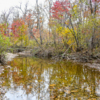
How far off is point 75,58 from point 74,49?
64.6 inches

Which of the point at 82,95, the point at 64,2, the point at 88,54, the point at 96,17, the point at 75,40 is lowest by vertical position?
the point at 82,95

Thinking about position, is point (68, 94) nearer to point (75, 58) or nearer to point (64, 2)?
point (75, 58)

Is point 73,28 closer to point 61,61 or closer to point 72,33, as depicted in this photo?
point 72,33

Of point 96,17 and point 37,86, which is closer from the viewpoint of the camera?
point 37,86

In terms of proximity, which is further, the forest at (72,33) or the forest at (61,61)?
the forest at (72,33)

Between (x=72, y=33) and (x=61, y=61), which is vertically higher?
(x=72, y=33)

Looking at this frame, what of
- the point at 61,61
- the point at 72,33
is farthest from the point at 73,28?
the point at 61,61

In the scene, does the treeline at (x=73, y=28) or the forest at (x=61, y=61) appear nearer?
the forest at (x=61, y=61)

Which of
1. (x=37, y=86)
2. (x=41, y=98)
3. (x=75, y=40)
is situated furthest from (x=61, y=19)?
(x=41, y=98)

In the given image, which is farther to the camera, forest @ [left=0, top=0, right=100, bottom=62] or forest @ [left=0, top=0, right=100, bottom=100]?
forest @ [left=0, top=0, right=100, bottom=62]

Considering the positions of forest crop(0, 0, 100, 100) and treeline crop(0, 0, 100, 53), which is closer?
forest crop(0, 0, 100, 100)

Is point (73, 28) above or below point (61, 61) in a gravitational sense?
Result: above

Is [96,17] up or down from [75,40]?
up

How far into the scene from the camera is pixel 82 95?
13.1 ft
